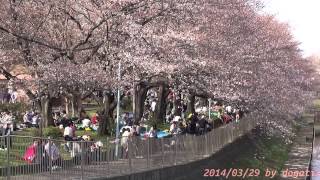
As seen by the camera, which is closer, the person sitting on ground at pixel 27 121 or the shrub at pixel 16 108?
the shrub at pixel 16 108

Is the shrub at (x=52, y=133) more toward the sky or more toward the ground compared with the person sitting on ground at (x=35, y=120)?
more toward the ground

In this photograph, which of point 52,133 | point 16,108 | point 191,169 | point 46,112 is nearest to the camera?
point 52,133

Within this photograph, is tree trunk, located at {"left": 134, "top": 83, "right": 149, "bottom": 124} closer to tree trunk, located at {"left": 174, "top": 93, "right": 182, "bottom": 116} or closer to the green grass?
the green grass

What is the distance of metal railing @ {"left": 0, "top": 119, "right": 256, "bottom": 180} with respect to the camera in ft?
42.3

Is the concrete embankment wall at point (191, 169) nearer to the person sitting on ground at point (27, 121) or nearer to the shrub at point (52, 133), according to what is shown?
the shrub at point (52, 133)

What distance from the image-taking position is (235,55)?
1056 inches

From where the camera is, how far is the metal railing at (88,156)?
12.9 meters

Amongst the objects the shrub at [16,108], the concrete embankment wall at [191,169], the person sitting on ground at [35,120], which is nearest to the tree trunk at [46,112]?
the person sitting on ground at [35,120]

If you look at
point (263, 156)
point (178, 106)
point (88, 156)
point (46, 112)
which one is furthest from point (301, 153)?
point (88, 156)

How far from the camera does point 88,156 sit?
1598cm

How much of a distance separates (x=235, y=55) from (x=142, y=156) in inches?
365

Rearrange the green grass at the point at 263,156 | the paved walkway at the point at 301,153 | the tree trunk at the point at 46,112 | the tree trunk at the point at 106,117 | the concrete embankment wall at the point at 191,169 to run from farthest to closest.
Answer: the paved walkway at the point at 301,153, the green grass at the point at 263,156, the tree trunk at the point at 46,112, the tree trunk at the point at 106,117, the concrete embankment wall at the point at 191,169

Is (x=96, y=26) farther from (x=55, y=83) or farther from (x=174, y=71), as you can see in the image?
(x=174, y=71)

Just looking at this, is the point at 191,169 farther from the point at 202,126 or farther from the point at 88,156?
the point at 88,156
